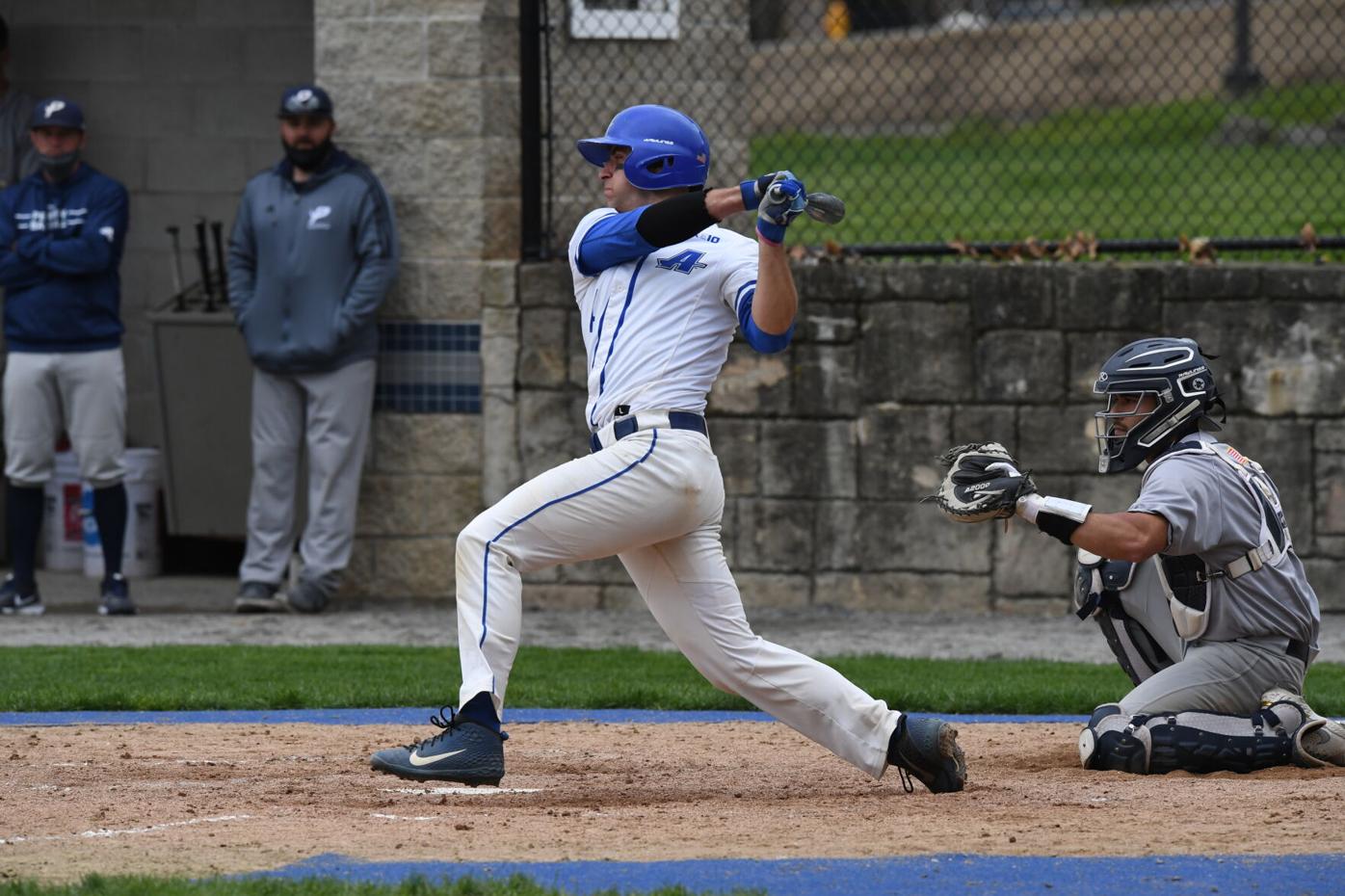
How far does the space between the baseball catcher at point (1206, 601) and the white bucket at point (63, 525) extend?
7002 mm

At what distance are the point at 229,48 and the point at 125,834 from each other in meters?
7.74

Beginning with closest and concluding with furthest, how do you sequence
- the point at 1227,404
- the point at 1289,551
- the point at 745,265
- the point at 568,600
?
the point at 745,265, the point at 1289,551, the point at 1227,404, the point at 568,600

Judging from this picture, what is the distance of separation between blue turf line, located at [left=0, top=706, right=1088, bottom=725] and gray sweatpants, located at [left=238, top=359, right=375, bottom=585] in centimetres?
278

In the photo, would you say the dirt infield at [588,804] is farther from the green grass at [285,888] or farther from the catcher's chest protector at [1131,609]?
the catcher's chest protector at [1131,609]

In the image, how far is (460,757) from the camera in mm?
5180

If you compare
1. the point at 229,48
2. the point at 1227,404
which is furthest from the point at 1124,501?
the point at 229,48

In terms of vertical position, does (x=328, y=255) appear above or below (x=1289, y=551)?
above

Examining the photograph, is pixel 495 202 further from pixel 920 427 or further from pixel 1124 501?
pixel 1124 501

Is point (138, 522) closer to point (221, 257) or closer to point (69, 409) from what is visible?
point (69, 409)

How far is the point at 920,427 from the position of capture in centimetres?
998

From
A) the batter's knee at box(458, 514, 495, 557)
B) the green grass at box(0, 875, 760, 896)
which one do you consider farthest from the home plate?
the green grass at box(0, 875, 760, 896)

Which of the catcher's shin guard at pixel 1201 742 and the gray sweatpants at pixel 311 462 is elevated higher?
the gray sweatpants at pixel 311 462

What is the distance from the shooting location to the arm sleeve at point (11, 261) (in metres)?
9.73

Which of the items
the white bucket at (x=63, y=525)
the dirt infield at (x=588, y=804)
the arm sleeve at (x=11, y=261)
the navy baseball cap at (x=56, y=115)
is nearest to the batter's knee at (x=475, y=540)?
the dirt infield at (x=588, y=804)
